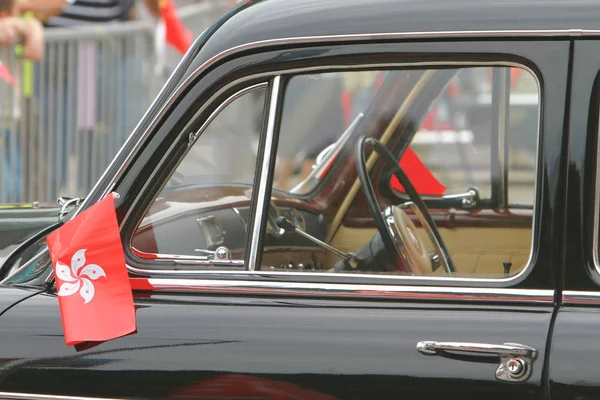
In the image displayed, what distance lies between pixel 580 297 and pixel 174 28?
7885 millimetres

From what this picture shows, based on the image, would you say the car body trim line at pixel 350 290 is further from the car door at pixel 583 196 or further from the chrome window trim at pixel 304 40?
the chrome window trim at pixel 304 40

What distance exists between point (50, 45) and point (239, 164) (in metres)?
5.68

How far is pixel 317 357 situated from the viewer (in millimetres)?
1887

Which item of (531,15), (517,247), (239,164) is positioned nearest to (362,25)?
(531,15)

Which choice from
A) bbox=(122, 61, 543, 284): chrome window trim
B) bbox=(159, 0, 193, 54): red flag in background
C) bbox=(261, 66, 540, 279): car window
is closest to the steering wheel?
bbox=(261, 66, 540, 279): car window

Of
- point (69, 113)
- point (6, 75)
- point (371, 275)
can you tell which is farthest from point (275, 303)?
point (6, 75)

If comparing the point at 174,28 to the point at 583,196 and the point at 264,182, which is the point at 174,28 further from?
the point at 583,196

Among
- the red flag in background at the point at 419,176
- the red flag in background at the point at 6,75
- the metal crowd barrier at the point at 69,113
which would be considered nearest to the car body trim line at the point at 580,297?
the red flag in background at the point at 419,176

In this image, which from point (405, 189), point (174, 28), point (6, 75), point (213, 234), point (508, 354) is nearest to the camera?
point (508, 354)

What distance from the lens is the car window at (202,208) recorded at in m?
2.09

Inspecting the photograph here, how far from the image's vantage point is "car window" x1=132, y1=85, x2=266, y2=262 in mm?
2090

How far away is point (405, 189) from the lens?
2.79 metres

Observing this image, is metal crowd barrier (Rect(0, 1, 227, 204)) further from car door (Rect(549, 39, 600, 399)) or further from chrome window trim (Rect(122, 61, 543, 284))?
car door (Rect(549, 39, 600, 399))

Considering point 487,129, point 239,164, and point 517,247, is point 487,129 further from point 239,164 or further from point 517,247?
point 239,164
